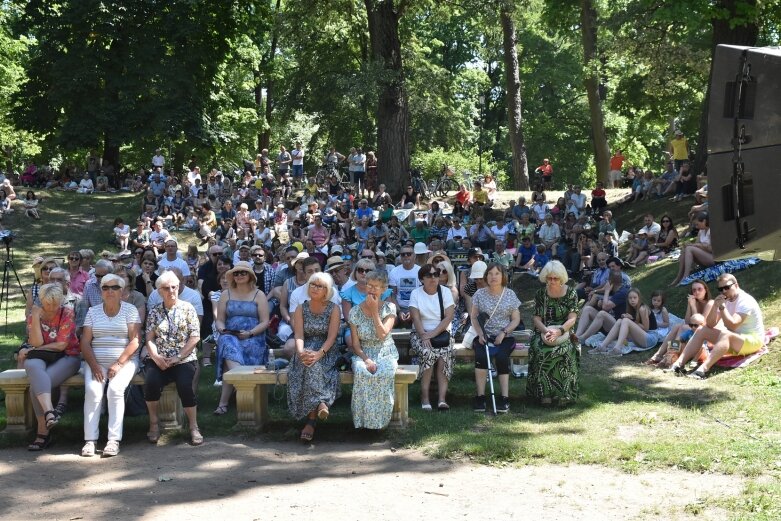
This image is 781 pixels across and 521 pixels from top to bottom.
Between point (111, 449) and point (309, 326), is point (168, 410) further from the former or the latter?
point (309, 326)

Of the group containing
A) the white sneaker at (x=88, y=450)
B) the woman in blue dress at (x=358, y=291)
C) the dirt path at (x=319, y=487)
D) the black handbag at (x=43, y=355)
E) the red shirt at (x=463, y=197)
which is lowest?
the dirt path at (x=319, y=487)

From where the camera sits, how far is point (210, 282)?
44.9ft

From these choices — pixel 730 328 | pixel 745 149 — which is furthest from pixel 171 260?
pixel 745 149

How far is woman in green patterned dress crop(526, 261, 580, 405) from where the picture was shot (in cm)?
922

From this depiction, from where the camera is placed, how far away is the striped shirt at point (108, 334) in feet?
27.5

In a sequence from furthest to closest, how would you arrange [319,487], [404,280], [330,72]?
1. [330,72]
2. [404,280]
3. [319,487]

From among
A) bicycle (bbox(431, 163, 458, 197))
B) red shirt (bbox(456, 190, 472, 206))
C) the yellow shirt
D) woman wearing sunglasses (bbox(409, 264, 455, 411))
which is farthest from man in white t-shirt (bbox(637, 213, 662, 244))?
bicycle (bbox(431, 163, 458, 197))

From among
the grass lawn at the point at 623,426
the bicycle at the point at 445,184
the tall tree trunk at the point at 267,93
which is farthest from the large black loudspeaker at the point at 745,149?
the tall tree trunk at the point at 267,93

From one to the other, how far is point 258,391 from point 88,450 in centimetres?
152

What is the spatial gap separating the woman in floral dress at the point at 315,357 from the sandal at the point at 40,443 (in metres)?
2.05

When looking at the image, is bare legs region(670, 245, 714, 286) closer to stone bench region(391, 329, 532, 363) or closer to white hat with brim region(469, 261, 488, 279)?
white hat with brim region(469, 261, 488, 279)

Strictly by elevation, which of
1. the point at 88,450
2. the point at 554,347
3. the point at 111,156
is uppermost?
the point at 111,156

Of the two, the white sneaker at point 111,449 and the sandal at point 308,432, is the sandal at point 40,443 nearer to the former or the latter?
the white sneaker at point 111,449

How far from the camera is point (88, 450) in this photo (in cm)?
790
